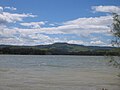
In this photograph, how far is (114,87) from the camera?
34.5 m

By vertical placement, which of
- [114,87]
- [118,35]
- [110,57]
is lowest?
[114,87]

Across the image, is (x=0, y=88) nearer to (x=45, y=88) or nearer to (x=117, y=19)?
(x=45, y=88)

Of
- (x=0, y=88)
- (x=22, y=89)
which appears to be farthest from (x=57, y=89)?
(x=0, y=88)

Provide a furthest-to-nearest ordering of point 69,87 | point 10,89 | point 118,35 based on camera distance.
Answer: point 69,87
point 10,89
point 118,35

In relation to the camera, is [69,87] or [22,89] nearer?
[22,89]

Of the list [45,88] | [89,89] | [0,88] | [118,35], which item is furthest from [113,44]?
[0,88]

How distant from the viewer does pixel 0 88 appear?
31.6 meters

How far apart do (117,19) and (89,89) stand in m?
8.31

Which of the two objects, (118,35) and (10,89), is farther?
(10,89)

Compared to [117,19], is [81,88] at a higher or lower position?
lower

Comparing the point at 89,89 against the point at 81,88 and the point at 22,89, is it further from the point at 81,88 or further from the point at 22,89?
the point at 22,89

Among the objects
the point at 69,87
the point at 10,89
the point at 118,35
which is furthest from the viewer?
the point at 69,87

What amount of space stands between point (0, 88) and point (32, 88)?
3067mm

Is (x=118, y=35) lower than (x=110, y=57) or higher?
higher
